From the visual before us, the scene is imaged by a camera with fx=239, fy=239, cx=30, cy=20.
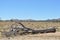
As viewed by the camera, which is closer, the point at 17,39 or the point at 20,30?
the point at 17,39

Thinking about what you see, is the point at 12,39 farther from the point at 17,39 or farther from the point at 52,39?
the point at 52,39

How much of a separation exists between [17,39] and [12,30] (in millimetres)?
3230

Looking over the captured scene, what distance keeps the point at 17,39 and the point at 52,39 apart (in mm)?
3220

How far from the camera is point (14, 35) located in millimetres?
24812

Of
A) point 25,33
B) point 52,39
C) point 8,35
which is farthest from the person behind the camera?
point 25,33

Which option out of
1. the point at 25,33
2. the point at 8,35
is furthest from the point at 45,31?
the point at 8,35

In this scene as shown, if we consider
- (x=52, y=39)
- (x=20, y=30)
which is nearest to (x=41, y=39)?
(x=52, y=39)

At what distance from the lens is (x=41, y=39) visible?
21.9m

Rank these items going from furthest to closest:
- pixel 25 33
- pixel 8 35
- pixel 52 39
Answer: pixel 25 33 < pixel 8 35 < pixel 52 39

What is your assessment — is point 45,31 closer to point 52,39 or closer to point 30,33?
point 30,33

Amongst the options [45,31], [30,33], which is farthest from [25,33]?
[45,31]

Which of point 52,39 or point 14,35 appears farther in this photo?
point 14,35

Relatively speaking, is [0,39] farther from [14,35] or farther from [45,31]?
[45,31]

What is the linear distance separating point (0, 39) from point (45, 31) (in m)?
6.35
